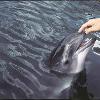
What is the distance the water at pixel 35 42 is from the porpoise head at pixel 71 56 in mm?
281

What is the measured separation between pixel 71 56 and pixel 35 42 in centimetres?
233

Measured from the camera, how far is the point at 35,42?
904 centimetres

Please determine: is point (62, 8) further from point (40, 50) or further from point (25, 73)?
point (25, 73)

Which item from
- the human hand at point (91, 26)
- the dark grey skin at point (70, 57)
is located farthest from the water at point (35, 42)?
the human hand at point (91, 26)

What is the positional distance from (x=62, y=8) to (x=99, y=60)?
4.23 metres

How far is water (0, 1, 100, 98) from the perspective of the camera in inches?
264

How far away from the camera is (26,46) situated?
871cm

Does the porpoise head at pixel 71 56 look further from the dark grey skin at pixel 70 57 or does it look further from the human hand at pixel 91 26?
the human hand at pixel 91 26

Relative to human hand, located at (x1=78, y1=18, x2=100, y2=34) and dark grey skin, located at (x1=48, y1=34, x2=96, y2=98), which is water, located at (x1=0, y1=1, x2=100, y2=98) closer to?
dark grey skin, located at (x1=48, y1=34, x2=96, y2=98)

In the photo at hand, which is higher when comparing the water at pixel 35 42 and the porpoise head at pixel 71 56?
the porpoise head at pixel 71 56

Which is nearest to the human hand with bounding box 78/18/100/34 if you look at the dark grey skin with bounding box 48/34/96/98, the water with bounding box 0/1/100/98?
the dark grey skin with bounding box 48/34/96/98

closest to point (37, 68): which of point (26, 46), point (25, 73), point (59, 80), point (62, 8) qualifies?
point (25, 73)

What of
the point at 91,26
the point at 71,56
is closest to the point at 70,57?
the point at 71,56

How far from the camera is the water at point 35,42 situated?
22.0 ft
